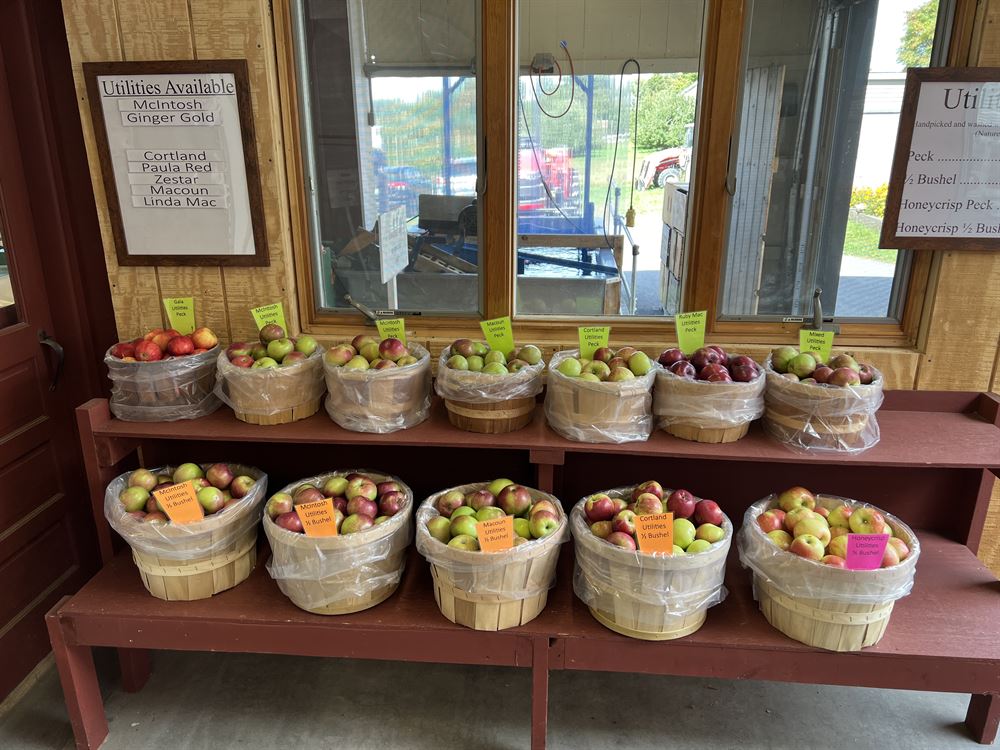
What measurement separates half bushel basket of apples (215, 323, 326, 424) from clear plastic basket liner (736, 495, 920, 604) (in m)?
1.38

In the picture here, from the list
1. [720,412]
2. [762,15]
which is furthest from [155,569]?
[762,15]

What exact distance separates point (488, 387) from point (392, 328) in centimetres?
47

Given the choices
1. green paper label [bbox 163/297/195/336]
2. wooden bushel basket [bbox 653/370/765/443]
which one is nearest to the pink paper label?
wooden bushel basket [bbox 653/370/765/443]

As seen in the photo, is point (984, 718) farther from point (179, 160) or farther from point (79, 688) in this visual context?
point (179, 160)

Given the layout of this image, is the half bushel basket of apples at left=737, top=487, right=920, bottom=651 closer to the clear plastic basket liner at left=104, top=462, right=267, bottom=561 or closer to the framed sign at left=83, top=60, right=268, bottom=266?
the clear plastic basket liner at left=104, top=462, right=267, bottom=561

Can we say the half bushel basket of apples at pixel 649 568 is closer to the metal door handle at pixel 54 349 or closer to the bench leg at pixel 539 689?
the bench leg at pixel 539 689

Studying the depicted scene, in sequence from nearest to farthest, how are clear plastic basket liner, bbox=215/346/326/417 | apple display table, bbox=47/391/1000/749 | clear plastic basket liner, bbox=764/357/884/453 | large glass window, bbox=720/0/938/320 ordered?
apple display table, bbox=47/391/1000/749 < clear plastic basket liner, bbox=764/357/884/453 < clear plastic basket liner, bbox=215/346/326/417 < large glass window, bbox=720/0/938/320

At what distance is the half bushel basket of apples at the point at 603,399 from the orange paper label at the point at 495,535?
1.17ft

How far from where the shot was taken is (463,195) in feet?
7.54

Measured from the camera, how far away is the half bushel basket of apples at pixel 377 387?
1975 millimetres

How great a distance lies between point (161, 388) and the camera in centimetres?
205

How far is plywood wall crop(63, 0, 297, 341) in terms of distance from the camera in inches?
82.9

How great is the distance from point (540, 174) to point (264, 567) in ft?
5.26

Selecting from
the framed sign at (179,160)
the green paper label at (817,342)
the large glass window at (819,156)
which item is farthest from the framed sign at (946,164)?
the framed sign at (179,160)
